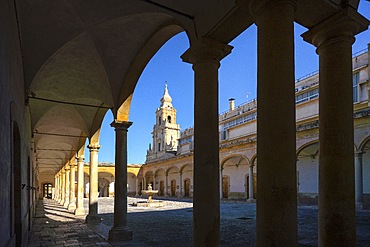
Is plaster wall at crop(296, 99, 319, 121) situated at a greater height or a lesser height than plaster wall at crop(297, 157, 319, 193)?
greater

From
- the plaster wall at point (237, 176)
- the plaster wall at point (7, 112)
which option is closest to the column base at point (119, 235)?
the plaster wall at point (7, 112)

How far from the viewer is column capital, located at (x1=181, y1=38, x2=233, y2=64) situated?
185 inches

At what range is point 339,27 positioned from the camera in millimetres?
3932

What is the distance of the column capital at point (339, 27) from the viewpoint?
3871 mm

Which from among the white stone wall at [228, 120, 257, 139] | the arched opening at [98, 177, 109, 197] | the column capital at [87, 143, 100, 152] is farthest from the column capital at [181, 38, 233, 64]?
the arched opening at [98, 177, 109, 197]

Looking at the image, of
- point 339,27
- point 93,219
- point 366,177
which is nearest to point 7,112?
point 339,27

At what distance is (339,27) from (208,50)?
5.68 ft

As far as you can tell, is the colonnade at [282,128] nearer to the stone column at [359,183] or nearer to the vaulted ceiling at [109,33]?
the vaulted ceiling at [109,33]

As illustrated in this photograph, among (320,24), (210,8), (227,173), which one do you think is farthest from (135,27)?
(227,173)

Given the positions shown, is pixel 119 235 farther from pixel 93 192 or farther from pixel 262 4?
pixel 262 4

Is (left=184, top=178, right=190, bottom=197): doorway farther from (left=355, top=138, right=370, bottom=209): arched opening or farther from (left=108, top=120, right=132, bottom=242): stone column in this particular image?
(left=108, top=120, right=132, bottom=242): stone column

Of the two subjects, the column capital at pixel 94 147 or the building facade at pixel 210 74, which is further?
the column capital at pixel 94 147

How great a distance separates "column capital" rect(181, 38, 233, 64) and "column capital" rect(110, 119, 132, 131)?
4.78 metres

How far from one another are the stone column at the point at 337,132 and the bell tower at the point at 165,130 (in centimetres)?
4745
